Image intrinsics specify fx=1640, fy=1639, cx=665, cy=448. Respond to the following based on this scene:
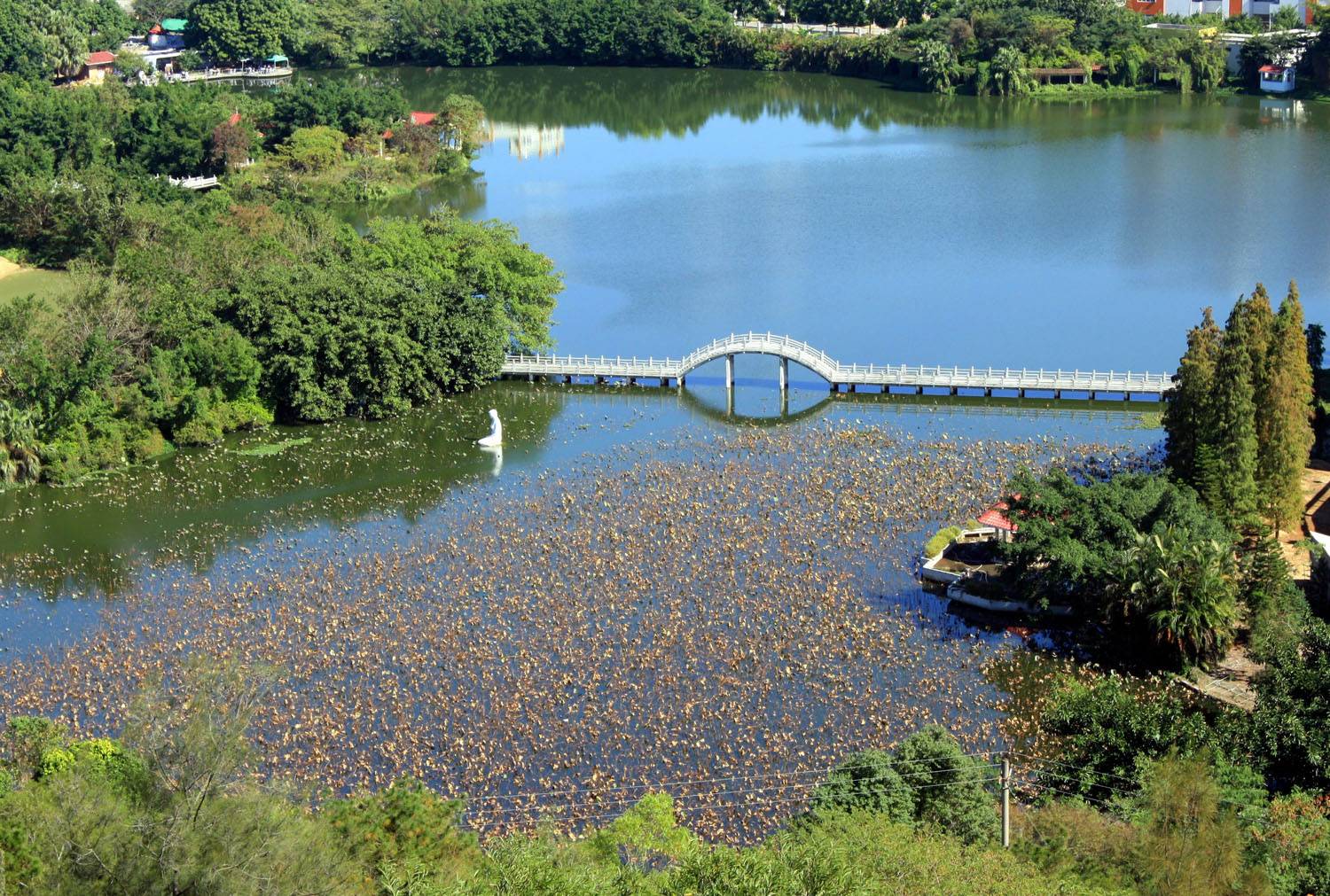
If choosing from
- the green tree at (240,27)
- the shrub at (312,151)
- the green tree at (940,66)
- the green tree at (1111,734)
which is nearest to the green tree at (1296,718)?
the green tree at (1111,734)

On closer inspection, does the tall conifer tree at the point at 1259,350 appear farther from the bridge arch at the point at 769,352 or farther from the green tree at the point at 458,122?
the green tree at the point at 458,122

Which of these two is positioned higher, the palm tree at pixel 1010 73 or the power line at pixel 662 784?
the palm tree at pixel 1010 73

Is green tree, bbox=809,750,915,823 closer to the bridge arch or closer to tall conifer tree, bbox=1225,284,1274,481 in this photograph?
tall conifer tree, bbox=1225,284,1274,481

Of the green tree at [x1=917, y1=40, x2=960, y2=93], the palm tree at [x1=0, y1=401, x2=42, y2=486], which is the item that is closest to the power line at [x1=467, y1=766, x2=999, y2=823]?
the palm tree at [x1=0, y1=401, x2=42, y2=486]

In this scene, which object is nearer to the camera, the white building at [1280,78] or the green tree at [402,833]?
the green tree at [402,833]

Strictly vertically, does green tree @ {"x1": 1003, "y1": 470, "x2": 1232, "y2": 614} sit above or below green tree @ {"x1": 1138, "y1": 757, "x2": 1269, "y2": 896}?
above

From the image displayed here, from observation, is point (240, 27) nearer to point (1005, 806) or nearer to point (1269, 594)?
point (1269, 594)
